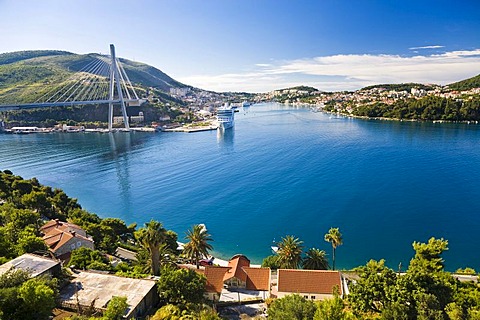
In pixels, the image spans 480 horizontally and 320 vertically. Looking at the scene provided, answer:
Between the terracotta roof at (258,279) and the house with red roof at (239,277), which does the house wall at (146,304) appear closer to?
the house with red roof at (239,277)

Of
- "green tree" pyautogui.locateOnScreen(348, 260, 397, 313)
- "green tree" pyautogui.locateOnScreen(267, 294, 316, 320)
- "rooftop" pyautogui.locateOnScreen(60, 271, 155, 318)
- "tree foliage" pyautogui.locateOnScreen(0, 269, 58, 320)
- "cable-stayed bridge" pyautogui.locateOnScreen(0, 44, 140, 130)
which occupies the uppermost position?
"cable-stayed bridge" pyautogui.locateOnScreen(0, 44, 140, 130)

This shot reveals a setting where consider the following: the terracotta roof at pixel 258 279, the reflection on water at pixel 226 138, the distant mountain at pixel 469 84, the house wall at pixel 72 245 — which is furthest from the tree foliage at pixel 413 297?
the distant mountain at pixel 469 84

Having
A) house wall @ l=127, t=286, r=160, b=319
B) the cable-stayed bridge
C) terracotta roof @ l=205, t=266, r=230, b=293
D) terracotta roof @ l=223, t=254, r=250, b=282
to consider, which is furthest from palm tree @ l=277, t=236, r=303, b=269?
the cable-stayed bridge

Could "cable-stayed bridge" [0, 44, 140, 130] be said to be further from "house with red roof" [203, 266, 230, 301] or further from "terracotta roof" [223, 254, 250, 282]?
"house with red roof" [203, 266, 230, 301]

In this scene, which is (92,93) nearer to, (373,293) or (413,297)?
(373,293)

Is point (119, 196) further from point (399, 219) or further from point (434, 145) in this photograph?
point (434, 145)
